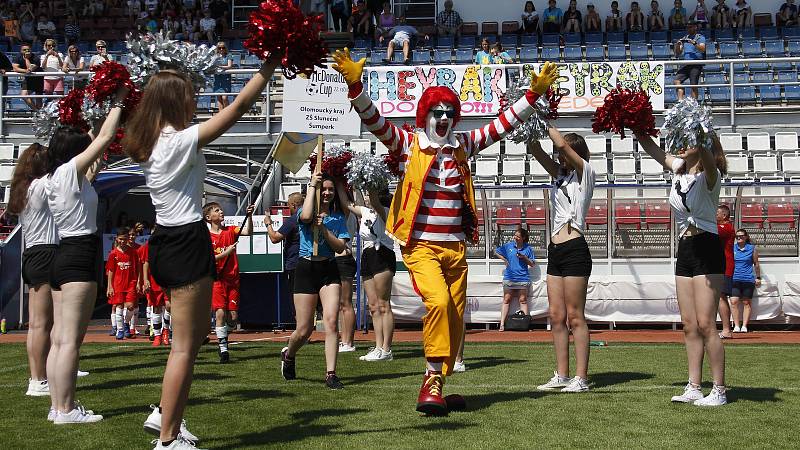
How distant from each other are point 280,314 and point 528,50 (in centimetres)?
1027

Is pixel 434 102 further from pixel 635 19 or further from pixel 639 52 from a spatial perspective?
pixel 635 19

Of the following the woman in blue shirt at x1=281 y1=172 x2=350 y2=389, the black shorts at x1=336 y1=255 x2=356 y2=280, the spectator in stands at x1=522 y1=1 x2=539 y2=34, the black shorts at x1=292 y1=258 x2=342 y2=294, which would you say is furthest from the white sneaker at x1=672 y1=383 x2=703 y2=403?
the spectator in stands at x1=522 y1=1 x2=539 y2=34

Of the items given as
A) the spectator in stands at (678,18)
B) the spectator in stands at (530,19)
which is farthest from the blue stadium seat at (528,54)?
the spectator in stands at (678,18)

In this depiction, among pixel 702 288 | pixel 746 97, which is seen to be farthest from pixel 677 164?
pixel 746 97

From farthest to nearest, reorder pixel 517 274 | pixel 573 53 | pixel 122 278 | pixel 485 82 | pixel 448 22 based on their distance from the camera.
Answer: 1. pixel 448 22
2. pixel 573 53
3. pixel 485 82
4. pixel 517 274
5. pixel 122 278

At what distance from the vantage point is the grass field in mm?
5617

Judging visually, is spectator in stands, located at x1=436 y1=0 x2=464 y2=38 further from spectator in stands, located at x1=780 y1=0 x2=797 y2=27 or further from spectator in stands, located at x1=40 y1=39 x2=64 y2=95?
spectator in stands, located at x1=40 y1=39 x2=64 y2=95

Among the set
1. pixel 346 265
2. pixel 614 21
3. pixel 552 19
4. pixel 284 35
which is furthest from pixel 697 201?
pixel 614 21

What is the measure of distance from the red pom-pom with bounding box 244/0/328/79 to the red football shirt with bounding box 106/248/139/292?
1058cm

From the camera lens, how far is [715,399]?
6.81 m

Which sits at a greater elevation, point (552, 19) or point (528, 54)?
point (552, 19)

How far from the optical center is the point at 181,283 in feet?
16.2

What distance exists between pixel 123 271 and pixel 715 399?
1027 cm

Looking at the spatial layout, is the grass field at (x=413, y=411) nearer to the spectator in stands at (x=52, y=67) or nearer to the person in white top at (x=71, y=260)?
the person in white top at (x=71, y=260)
